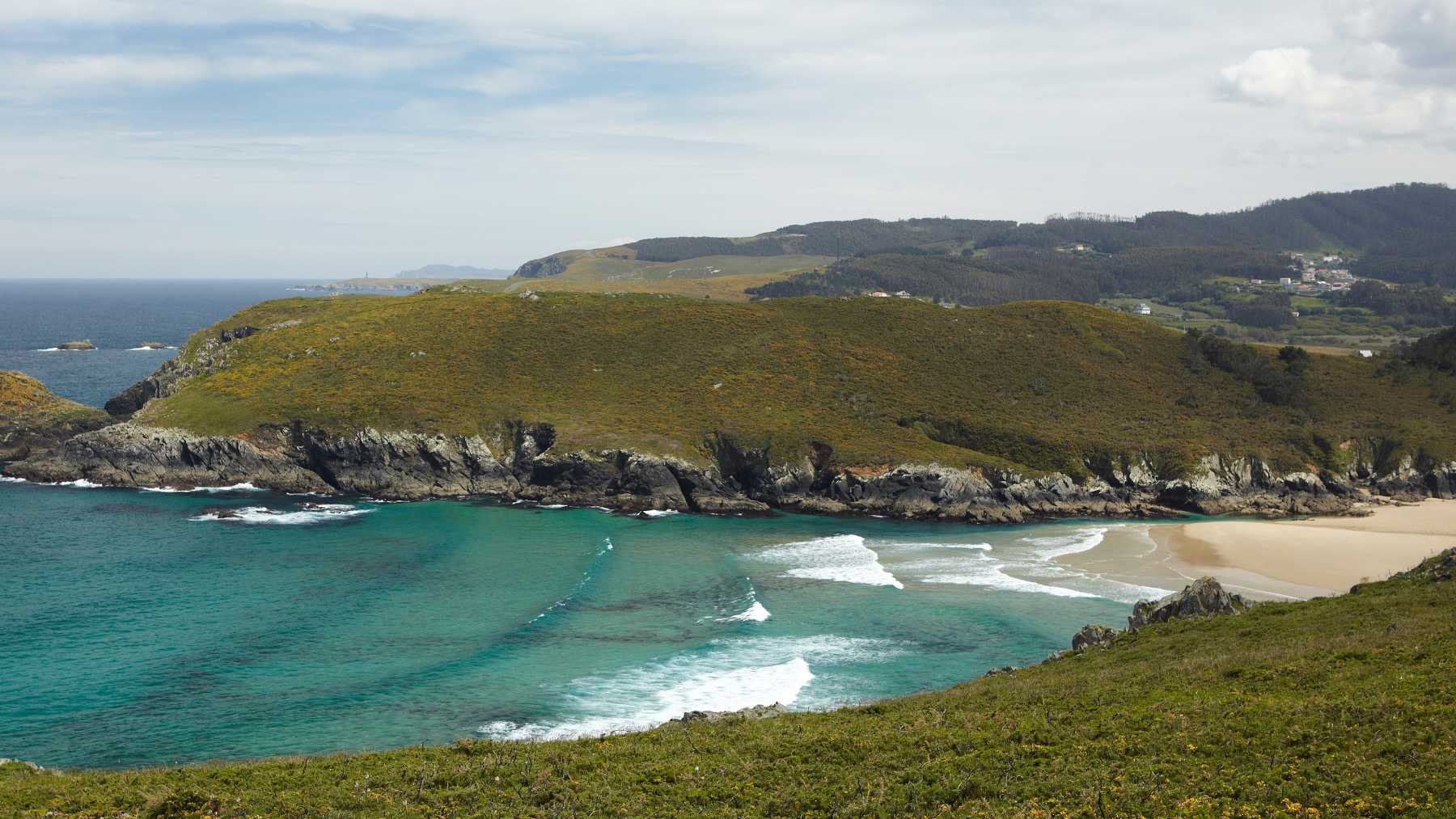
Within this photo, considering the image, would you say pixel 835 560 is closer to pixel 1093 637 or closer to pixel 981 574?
pixel 981 574

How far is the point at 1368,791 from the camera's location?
53.5 feet

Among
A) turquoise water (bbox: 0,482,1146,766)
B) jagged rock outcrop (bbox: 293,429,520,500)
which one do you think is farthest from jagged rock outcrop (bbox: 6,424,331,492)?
turquoise water (bbox: 0,482,1146,766)

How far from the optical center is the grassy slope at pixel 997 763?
17.4 m

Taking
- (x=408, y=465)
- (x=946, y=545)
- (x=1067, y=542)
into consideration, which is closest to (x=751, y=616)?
(x=946, y=545)

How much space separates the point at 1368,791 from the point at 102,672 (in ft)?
140

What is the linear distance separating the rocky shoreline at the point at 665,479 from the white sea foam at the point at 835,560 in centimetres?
1030

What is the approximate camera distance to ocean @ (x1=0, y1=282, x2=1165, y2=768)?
34031mm

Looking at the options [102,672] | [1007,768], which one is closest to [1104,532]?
[1007,768]

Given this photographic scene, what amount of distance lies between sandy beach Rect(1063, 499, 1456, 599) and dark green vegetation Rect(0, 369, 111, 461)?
8914 cm

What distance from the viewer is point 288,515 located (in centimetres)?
6762

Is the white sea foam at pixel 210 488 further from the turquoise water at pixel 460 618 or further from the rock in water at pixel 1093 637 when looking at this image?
the rock in water at pixel 1093 637

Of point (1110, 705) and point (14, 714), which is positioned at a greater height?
point (1110, 705)

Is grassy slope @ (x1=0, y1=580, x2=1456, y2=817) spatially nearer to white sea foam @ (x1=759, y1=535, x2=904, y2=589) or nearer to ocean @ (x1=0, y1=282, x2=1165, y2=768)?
ocean @ (x1=0, y1=282, x2=1165, y2=768)

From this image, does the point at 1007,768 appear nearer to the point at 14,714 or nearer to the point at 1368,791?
the point at 1368,791
